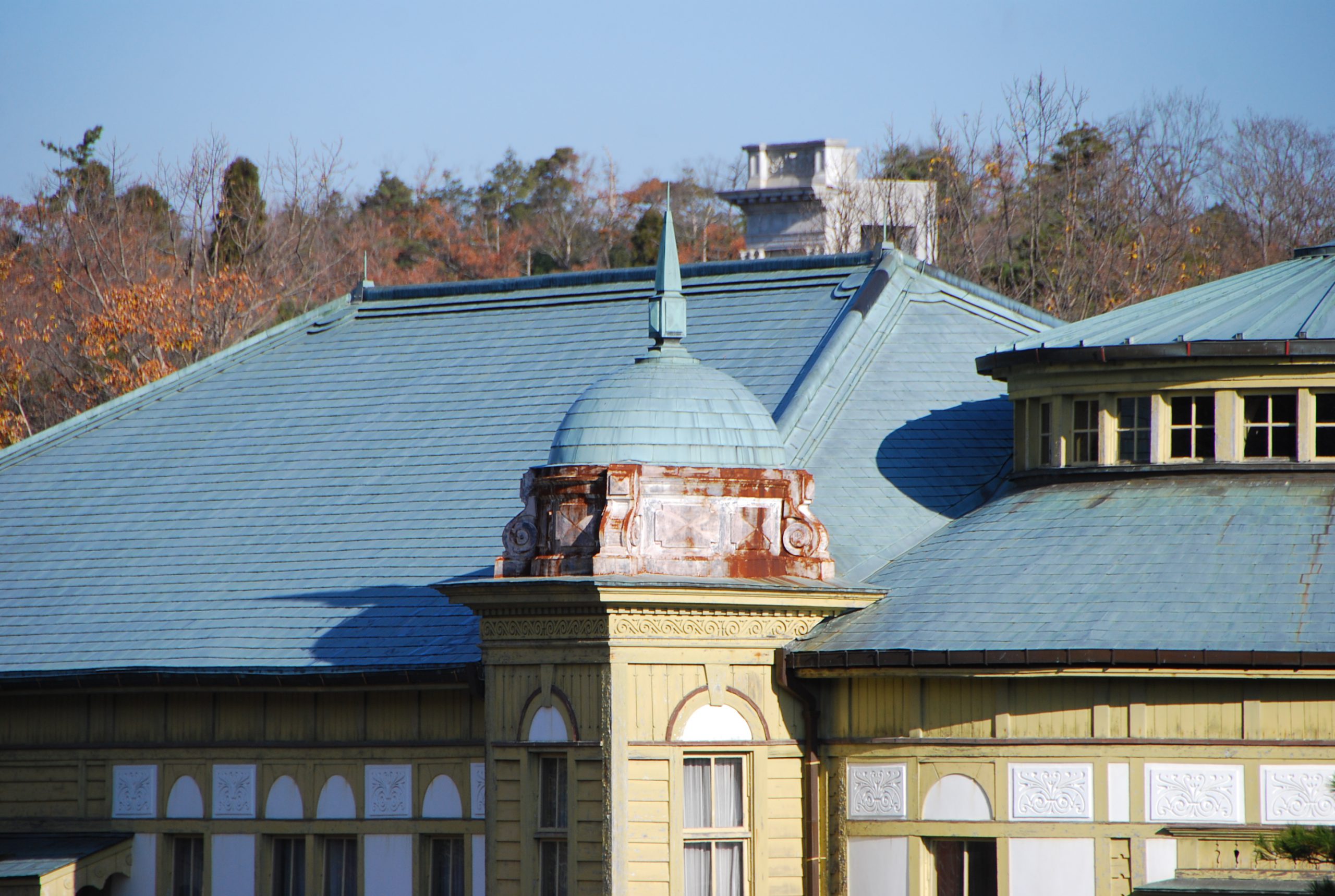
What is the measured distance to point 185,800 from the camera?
24.0 m

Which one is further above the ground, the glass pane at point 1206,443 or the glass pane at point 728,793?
the glass pane at point 1206,443

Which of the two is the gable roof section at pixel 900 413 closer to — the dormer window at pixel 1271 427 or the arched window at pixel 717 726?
the arched window at pixel 717 726

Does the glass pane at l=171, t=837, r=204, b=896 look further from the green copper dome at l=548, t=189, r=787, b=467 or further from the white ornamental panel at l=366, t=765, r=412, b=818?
the green copper dome at l=548, t=189, r=787, b=467

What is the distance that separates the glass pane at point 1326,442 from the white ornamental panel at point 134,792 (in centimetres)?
1408

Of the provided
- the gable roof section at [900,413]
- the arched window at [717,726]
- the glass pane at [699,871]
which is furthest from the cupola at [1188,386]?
the glass pane at [699,871]

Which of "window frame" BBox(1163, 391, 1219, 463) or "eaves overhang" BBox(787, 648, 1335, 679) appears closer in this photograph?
"eaves overhang" BBox(787, 648, 1335, 679)

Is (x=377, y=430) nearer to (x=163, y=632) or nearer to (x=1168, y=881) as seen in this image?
(x=163, y=632)

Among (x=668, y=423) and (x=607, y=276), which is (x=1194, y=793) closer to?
(x=668, y=423)

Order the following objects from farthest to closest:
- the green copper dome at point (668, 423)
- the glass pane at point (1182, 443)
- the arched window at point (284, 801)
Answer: the arched window at point (284, 801)
the glass pane at point (1182, 443)
the green copper dome at point (668, 423)

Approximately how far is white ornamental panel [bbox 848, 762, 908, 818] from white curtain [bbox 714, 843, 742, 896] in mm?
1249

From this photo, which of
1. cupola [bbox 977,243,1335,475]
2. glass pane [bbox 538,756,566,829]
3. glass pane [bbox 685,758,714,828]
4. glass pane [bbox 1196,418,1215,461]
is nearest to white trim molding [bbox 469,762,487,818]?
glass pane [bbox 538,756,566,829]

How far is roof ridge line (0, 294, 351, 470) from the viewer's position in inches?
1165

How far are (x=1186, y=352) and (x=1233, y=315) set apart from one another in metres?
1.34

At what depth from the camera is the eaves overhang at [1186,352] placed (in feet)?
68.7
